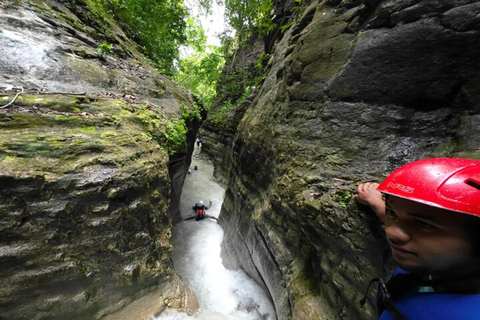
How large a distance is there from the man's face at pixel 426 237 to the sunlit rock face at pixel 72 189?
11.6 ft

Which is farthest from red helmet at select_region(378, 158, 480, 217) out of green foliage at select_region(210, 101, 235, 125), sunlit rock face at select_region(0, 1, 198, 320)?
green foliage at select_region(210, 101, 235, 125)

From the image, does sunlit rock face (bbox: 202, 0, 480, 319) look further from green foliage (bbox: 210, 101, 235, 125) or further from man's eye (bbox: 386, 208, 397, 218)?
green foliage (bbox: 210, 101, 235, 125)

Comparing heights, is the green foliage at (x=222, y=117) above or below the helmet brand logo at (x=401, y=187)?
below

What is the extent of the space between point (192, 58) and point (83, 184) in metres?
27.7

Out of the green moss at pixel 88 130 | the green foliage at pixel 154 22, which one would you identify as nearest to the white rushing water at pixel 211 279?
the green moss at pixel 88 130

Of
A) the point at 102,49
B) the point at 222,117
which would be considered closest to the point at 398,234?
the point at 102,49

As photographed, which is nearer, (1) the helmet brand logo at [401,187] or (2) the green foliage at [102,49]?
(1) the helmet brand logo at [401,187]

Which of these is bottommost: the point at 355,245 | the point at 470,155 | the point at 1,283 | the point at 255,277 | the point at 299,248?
the point at 255,277

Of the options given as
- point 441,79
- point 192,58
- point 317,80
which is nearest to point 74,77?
point 317,80

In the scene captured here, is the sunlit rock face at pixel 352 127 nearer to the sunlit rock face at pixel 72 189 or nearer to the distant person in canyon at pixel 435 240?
the distant person in canyon at pixel 435 240

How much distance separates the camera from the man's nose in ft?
3.98

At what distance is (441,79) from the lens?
256cm

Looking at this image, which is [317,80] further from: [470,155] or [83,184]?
[83,184]

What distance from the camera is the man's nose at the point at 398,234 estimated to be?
1212mm
